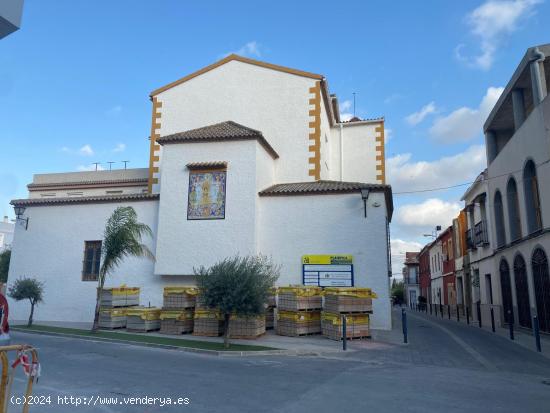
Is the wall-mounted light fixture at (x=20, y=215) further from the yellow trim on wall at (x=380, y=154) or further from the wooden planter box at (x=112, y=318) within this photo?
the yellow trim on wall at (x=380, y=154)

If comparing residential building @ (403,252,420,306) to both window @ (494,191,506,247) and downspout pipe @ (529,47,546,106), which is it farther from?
downspout pipe @ (529,47,546,106)

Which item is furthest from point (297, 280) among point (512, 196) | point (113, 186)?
point (113, 186)

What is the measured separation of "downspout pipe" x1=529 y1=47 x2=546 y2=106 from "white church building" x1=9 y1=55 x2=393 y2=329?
5797 millimetres

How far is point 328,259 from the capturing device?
1711 cm

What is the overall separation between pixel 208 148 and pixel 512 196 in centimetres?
1300

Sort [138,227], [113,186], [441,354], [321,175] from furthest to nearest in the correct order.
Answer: [113,186], [321,175], [138,227], [441,354]

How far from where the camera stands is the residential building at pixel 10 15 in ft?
13.6

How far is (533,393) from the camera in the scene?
7.48 m

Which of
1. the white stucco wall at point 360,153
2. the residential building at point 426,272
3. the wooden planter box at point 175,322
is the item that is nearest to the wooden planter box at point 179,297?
the wooden planter box at point 175,322

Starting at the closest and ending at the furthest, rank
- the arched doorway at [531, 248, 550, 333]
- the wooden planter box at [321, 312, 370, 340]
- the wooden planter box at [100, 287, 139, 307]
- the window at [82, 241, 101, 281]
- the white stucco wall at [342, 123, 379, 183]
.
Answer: the wooden planter box at [321, 312, 370, 340] → the arched doorway at [531, 248, 550, 333] → the wooden planter box at [100, 287, 139, 307] → the window at [82, 241, 101, 281] → the white stucco wall at [342, 123, 379, 183]

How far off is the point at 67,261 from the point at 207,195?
7073mm

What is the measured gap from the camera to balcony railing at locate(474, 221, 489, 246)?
926 inches

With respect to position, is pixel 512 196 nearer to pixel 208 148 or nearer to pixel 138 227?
pixel 208 148

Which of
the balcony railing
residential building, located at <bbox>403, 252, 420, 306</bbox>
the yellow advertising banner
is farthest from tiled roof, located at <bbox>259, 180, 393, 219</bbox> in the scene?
residential building, located at <bbox>403, 252, 420, 306</bbox>
